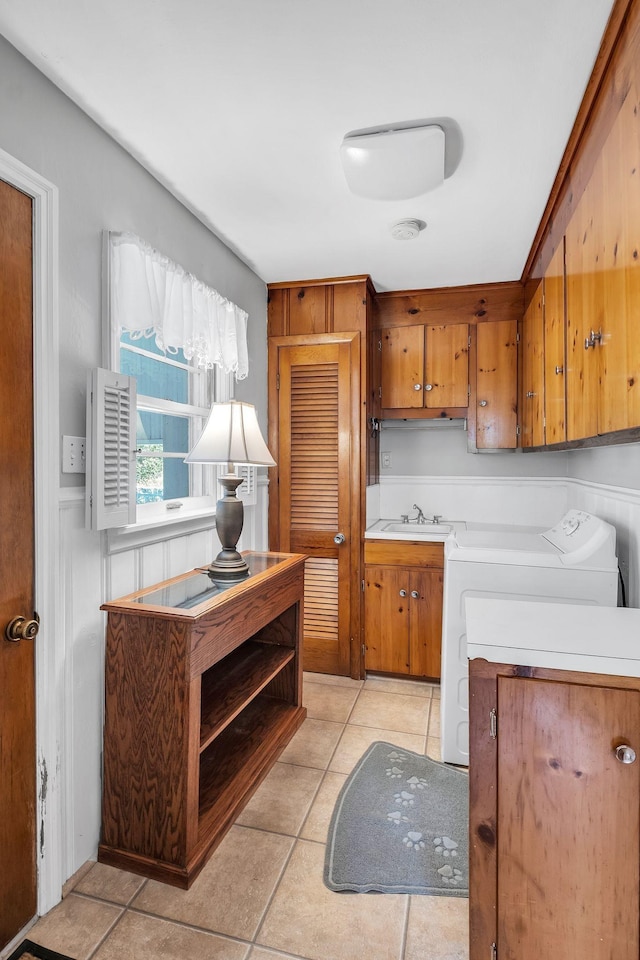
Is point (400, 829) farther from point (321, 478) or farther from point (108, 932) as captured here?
point (321, 478)

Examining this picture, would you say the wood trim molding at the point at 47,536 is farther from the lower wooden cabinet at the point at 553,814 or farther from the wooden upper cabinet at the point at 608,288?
the wooden upper cabinet at the point at 608,288

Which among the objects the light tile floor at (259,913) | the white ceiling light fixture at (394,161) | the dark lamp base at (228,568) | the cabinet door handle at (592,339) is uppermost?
the white ceiling light fixture at (394,161)

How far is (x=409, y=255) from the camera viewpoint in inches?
108

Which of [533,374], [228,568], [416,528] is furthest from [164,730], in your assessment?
[533,374]

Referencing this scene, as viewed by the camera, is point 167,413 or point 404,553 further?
point 404,553

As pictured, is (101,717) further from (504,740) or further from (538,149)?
(538,149)

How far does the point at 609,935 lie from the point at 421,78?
87.7 inches

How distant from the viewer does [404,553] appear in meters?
3.03

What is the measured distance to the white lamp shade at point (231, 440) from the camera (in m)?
2.01

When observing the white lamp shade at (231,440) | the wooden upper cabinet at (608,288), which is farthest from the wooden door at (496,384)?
the white lamp shade at (231,440)

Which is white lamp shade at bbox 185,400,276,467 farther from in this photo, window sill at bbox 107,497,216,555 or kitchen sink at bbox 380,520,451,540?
kitchen sink at bbox 380,520,451,540

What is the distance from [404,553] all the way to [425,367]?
1186 millimetres

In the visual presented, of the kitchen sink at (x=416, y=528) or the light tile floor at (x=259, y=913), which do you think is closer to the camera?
the light tile floor at (x=259, y=913)

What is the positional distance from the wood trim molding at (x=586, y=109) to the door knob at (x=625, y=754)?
1.67 meters
